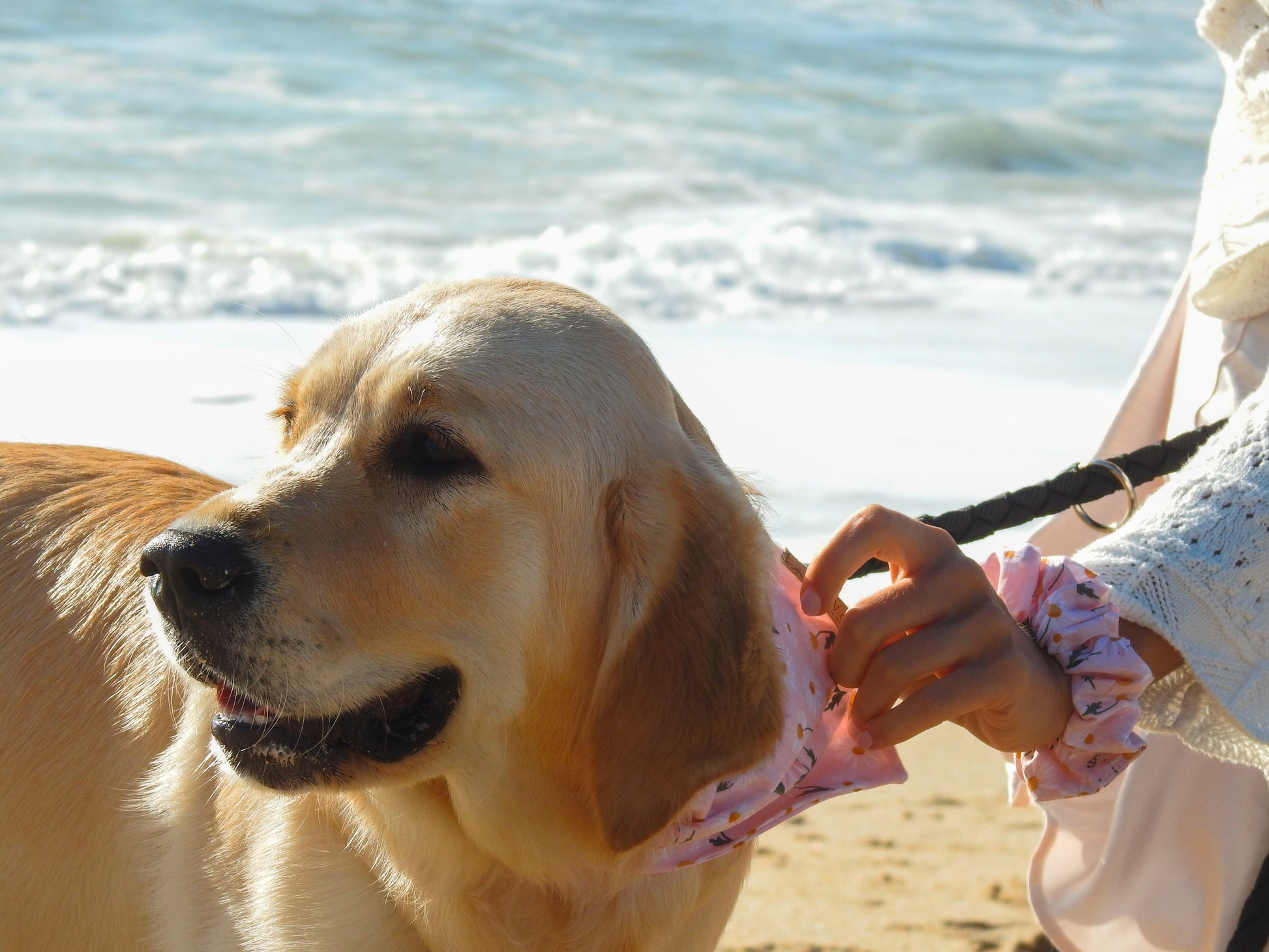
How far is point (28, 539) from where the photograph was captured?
295 cm

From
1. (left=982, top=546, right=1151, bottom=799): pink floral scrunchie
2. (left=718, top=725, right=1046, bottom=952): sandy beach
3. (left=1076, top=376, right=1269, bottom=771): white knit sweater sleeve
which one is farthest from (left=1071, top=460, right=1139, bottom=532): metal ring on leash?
(left=718, top=725, right=1046, bottom=952): sandy beach

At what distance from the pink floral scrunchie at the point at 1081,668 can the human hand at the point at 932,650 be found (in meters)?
0.03

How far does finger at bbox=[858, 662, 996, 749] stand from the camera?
82.2 inches

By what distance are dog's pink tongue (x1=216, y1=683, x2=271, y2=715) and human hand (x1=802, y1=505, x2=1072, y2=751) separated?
94cm

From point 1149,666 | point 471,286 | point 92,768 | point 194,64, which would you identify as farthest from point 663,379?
point 194,64

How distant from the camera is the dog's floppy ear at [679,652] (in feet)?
7.51

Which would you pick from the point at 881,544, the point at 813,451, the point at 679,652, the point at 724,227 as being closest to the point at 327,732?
the point at 679,652

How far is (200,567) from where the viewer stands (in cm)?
214

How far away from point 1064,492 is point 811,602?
75 cm

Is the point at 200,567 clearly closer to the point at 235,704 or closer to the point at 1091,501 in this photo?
the point at 235,704

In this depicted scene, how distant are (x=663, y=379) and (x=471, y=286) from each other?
0.39 metres

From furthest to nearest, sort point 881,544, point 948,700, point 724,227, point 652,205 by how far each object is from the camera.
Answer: point 652,205, point 724,227, point 881,544, point 948,700

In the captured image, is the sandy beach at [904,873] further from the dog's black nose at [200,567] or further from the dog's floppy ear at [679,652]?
the dog's black nose at [200,567]

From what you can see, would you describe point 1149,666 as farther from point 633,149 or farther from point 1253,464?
point 633,149
